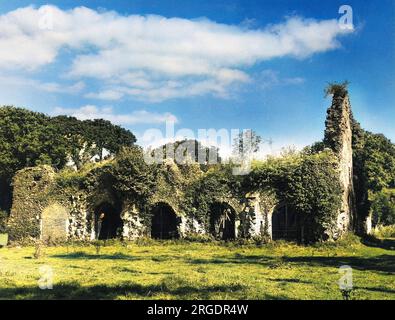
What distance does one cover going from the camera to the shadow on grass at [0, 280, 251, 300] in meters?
11.0

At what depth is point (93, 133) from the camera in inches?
2148

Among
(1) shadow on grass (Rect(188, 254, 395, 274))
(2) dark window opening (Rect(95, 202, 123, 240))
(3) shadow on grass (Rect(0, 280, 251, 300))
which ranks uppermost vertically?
(2) dark window opening (Rect(95, 202, 123, 240))

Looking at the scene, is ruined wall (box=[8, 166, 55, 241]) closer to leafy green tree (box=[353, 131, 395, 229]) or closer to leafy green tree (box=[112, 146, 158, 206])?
leafy green tree (box=[112, 146, 158, 206])

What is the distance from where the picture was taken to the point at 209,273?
14625 millimetres

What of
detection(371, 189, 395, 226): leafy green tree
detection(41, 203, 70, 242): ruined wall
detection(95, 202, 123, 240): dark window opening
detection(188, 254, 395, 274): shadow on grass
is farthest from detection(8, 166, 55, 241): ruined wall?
detection(371, 189, 395, 226): leafy green tree

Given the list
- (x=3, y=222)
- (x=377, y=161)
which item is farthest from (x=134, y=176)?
(x=377, y=161)

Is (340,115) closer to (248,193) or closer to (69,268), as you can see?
(248,193)

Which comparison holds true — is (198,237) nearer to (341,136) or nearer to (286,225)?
(286,225)

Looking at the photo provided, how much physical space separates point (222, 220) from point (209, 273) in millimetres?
11721

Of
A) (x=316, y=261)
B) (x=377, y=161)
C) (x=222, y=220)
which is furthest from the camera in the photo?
(x=377, y=161)

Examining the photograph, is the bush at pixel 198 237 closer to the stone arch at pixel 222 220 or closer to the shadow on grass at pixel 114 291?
the stone arch at pixel 222 220

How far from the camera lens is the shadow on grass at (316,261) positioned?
16438 mm

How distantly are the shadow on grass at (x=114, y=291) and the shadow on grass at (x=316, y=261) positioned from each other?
523 cm
